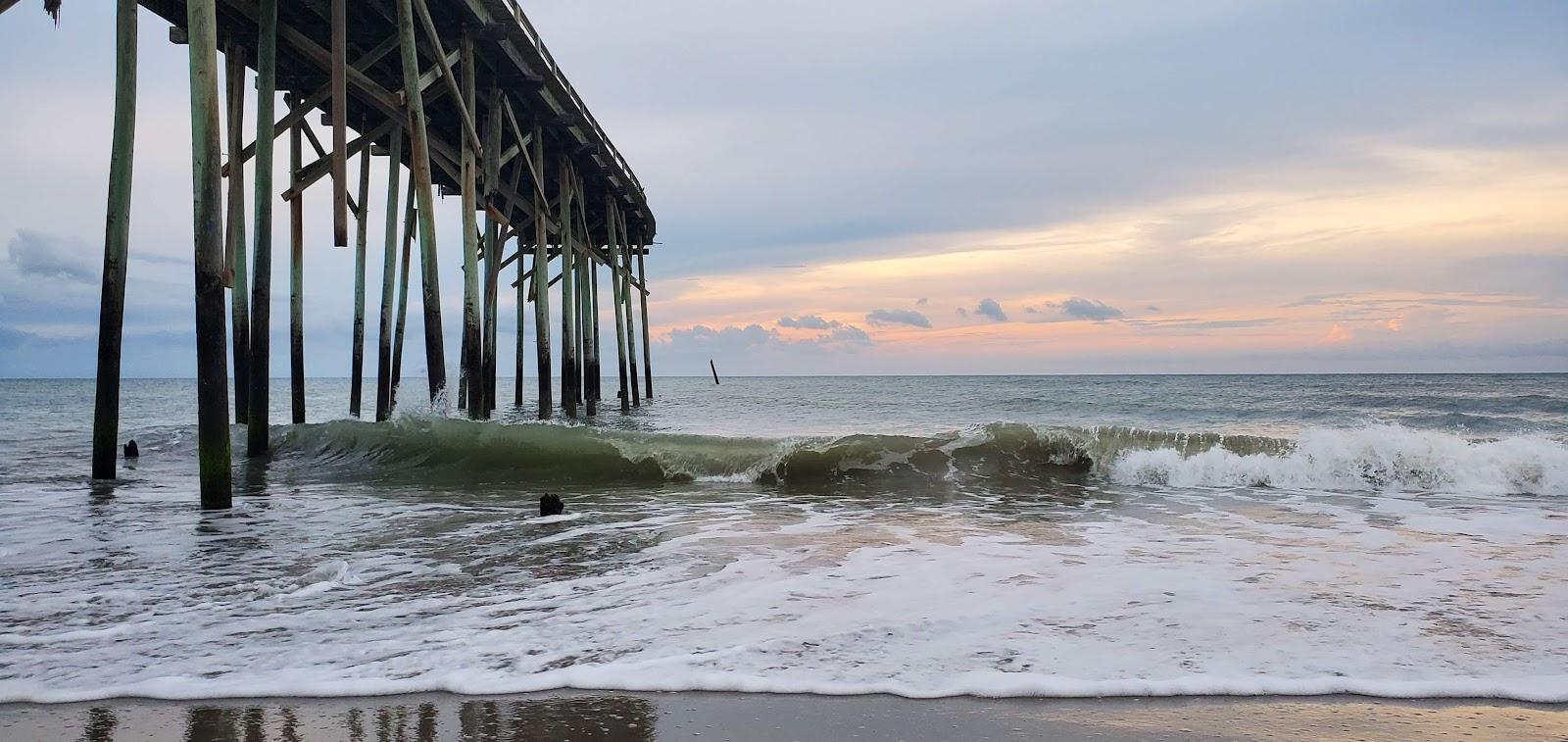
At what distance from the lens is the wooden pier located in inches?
257

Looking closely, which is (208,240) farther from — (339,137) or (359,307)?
(359,307)

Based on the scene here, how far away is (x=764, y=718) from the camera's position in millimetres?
2717

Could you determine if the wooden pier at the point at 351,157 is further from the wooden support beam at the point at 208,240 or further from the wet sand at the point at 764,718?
the wet sand at the point at 764,718

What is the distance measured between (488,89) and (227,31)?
3470 millimetres

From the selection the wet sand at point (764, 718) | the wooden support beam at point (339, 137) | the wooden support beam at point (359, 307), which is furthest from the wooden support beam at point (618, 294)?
the wet sand at point (764, 718)

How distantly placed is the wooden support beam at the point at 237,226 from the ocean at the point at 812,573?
1.36m

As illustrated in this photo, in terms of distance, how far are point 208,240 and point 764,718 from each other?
18.0 ft

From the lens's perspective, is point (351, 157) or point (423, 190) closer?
point (423, 190)

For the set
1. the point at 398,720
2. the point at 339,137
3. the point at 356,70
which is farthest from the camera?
the point at 356,70

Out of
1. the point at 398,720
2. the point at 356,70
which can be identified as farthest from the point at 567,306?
the point at 398,720

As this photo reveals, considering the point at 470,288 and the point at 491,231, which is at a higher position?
the point at 491,231

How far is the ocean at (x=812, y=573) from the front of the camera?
10.4ft

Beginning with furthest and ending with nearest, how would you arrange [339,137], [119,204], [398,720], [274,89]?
[274,89], [339,137], [119,204], [398,720]

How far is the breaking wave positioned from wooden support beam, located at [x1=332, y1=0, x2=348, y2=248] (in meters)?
2.96
